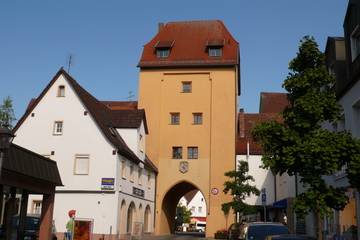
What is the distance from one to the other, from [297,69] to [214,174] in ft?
97.1

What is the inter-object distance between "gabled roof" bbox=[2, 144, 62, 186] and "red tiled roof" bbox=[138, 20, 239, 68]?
30.4 m

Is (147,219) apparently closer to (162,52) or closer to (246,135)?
(246,135)

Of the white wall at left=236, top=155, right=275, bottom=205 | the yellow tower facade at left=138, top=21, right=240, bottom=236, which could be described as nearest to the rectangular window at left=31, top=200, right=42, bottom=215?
the yellow tower facade at left=138, top=21, right=240, bottom=236

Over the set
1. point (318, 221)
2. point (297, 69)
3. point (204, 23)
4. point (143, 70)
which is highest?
point (204, 23)

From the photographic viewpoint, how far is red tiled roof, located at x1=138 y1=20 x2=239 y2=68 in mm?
49188

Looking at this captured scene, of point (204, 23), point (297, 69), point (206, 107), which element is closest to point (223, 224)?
point (206, 107)

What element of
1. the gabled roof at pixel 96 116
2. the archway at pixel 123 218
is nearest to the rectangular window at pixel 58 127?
the gabled roof at pixel 96 116

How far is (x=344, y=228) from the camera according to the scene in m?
23.7

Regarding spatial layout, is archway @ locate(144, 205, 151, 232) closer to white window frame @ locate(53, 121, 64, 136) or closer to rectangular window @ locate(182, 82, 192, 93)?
white window frame @ locate(53, 121, 64, 136)

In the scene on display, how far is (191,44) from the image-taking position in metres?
51.5

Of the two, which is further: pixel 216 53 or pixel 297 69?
pixel 216 53

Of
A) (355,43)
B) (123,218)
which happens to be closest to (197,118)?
(123,218)

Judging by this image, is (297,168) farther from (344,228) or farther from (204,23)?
(204,23)

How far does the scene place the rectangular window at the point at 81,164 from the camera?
34.3 meters
